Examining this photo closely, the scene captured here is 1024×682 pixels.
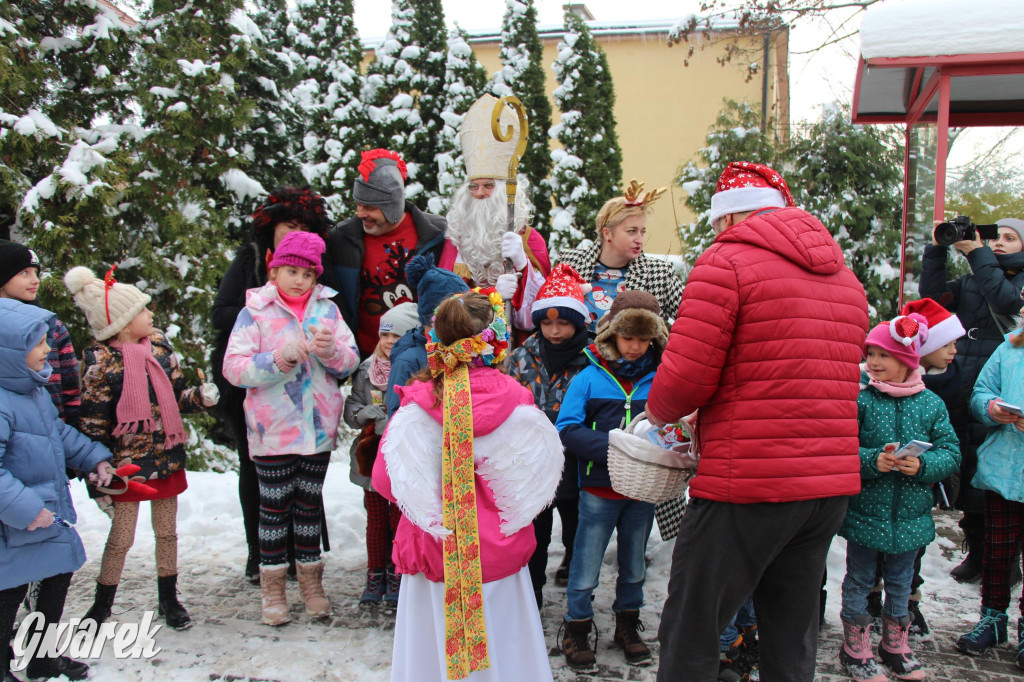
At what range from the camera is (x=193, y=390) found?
169 inches

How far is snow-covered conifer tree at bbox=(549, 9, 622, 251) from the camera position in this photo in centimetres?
1337

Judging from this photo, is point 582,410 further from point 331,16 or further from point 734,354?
point 331,16

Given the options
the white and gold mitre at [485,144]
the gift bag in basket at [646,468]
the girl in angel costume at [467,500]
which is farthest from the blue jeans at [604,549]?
the white and gold mitre at [485,144]

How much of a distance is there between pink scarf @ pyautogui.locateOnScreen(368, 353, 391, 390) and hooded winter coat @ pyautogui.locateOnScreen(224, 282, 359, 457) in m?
0.17

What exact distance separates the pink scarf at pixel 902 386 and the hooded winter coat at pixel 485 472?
1653 mm

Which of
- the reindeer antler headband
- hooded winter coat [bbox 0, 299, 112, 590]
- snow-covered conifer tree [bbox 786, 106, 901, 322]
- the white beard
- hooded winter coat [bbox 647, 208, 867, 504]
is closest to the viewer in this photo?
hooded winter coat [bbox 647, 208, 867, 504]

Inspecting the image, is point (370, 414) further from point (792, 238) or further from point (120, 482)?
point (792, 238)

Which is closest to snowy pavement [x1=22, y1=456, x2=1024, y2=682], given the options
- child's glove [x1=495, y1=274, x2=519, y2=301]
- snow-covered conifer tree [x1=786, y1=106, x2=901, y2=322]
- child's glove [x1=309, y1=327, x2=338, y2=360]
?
child's glove [x1=309, y1=327, x2=338, y2=360]

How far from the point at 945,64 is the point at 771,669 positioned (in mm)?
4107

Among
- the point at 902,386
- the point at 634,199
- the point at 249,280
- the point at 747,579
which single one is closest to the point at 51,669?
the point at 249,280

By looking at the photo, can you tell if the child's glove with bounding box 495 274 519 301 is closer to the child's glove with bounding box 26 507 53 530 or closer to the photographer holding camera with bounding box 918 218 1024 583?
the child's glove with bounding box 26 507 53 530

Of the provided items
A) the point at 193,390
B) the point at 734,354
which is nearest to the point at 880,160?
the point at 734,354

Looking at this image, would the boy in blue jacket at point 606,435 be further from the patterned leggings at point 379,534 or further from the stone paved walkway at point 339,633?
the patterned leggings at point 379,534

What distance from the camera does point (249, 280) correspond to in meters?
4.61
